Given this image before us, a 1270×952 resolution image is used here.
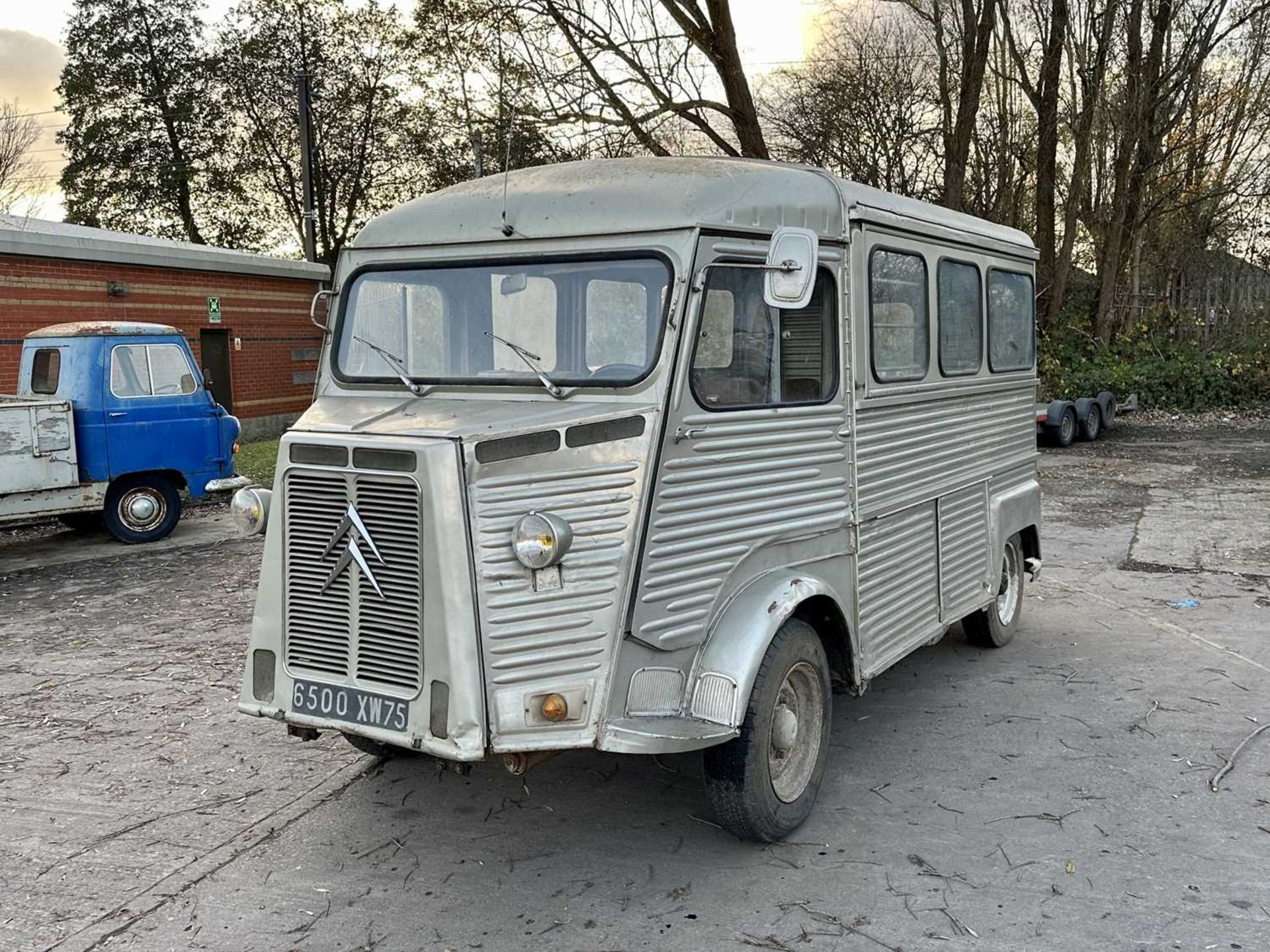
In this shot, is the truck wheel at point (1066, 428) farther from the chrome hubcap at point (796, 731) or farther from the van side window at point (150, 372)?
the chrome hubcap at point (796, 731)

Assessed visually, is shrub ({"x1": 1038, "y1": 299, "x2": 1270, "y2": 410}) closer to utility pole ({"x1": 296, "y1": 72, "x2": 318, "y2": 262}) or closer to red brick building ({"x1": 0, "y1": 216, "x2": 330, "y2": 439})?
red brick building ({"x1": 0, "y1": 216, "x2": 330, "y2": 439})

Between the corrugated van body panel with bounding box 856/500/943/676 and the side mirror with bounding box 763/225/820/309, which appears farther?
the corrugated van body panel with bounding box 856/500/943/676

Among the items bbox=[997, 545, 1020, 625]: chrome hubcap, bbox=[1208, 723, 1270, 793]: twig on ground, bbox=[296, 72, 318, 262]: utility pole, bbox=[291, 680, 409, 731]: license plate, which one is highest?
bbox=[296, 72, 318, 262]: utility pole

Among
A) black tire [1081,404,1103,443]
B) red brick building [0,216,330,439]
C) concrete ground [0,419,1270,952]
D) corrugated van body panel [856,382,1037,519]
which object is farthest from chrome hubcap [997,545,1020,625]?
red brick building [0,216,330,439]

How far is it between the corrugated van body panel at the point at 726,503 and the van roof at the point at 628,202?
2.50 ft

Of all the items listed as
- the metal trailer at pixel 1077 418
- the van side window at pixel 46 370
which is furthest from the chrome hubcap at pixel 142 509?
the metal trailer at pixel 1077 418

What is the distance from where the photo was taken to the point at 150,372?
37.4ft

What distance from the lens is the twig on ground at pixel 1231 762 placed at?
15.5 ft

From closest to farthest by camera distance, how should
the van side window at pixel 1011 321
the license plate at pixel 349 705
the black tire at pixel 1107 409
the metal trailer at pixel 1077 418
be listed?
the license plate at pixel 349 705, the van side window at pixel 1011 321, the metal trailer at pixel 1077 418, the black tire at pixel 1107 409

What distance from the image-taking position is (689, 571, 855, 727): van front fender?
390 cm

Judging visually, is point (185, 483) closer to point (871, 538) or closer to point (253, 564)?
point (253, 564)

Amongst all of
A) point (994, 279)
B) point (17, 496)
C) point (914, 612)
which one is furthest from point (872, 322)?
point (17, 496)

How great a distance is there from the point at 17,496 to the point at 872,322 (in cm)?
861

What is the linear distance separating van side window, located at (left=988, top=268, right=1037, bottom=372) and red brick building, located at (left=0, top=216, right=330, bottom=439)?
504 inches
